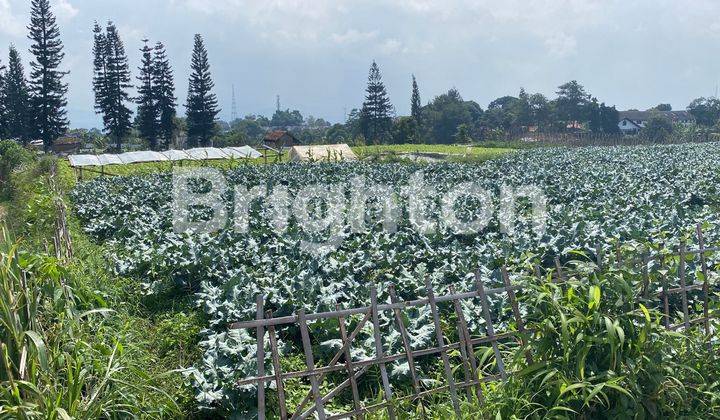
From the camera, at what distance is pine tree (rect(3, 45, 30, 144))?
45.3 meters

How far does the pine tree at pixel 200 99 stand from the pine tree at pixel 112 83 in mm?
4402

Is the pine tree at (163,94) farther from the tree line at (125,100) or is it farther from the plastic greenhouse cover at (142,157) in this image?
the plastic greenhouse cover at (142,157)

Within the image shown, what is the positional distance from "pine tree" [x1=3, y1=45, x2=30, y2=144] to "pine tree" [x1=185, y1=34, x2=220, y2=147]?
39.9 feet

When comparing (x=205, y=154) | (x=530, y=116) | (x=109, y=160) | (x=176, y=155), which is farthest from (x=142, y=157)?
(x=530, y=116)

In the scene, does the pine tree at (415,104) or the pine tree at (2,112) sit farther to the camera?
the pine tree at (415,104)

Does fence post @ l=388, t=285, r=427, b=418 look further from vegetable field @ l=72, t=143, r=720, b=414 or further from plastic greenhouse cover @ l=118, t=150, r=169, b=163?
plastic greenhouse cover @ l=118, t=150, r=169, b=163

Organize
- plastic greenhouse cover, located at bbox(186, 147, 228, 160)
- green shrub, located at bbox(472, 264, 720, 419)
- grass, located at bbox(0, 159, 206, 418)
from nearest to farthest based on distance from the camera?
green shrub, located at bbox(472, 264, 720, 419), grass, located at bbox(0, 159, 206, 418), plastic greenhouse cover, located at bbox(186, 147, 228, 160)

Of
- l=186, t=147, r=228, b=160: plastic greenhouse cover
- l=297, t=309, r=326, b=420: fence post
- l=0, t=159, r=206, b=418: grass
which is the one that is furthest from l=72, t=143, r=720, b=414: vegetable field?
l=186, t=147, r=228, b=160: plastic greenhouse cover

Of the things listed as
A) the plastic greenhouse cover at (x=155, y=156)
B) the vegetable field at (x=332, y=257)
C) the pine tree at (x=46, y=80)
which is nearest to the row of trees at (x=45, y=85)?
the pine tree at (x=46, y=80)

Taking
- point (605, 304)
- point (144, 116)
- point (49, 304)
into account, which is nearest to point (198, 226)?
point (49, 304)

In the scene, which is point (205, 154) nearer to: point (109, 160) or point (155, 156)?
point (155, 156)

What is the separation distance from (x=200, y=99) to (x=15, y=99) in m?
14.1

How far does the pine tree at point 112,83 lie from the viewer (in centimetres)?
4341

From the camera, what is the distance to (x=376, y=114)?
5319cm
